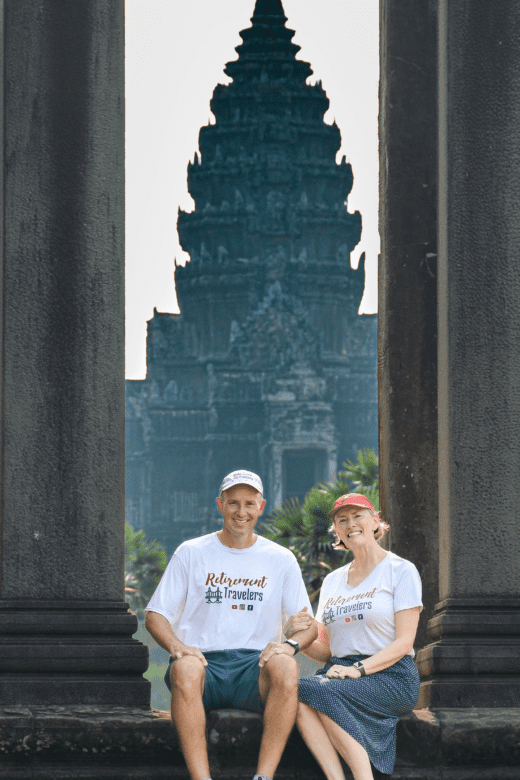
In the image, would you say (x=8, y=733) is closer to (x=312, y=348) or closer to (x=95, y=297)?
(x=95, y=297)

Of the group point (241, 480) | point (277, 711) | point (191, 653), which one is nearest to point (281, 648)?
point (277, 711)

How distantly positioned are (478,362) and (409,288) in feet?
2.69

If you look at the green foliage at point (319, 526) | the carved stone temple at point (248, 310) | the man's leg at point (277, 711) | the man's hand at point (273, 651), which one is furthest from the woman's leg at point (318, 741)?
the carved stone temple at point (248, 310)

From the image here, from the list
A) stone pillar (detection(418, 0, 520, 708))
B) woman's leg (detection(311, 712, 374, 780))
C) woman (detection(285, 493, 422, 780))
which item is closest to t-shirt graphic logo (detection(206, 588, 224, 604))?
woman (detection(285, 493, 422, 780))

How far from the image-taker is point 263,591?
6.51 meters

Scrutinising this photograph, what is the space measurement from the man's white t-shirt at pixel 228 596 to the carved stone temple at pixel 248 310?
233 ft

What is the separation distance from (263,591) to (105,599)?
0.92 meters

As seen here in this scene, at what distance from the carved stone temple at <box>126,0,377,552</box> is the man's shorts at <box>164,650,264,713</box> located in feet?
233

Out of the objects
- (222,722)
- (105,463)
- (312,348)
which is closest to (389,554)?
(222,722)

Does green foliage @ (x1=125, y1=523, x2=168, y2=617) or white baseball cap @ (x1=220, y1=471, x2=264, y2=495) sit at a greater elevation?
white baseball cap @ (x1=220, y1=471, x2=264, y2=495)

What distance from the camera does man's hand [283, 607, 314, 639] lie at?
640 centimetres

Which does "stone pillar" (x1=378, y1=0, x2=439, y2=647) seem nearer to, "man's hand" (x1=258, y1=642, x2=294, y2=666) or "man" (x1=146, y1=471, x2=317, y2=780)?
"man" (x1=146, y1=471, x2=317, y2=780)

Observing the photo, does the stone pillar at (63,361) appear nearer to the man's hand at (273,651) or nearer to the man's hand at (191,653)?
the man's hand at (191,653)

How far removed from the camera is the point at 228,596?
651 centimetres
